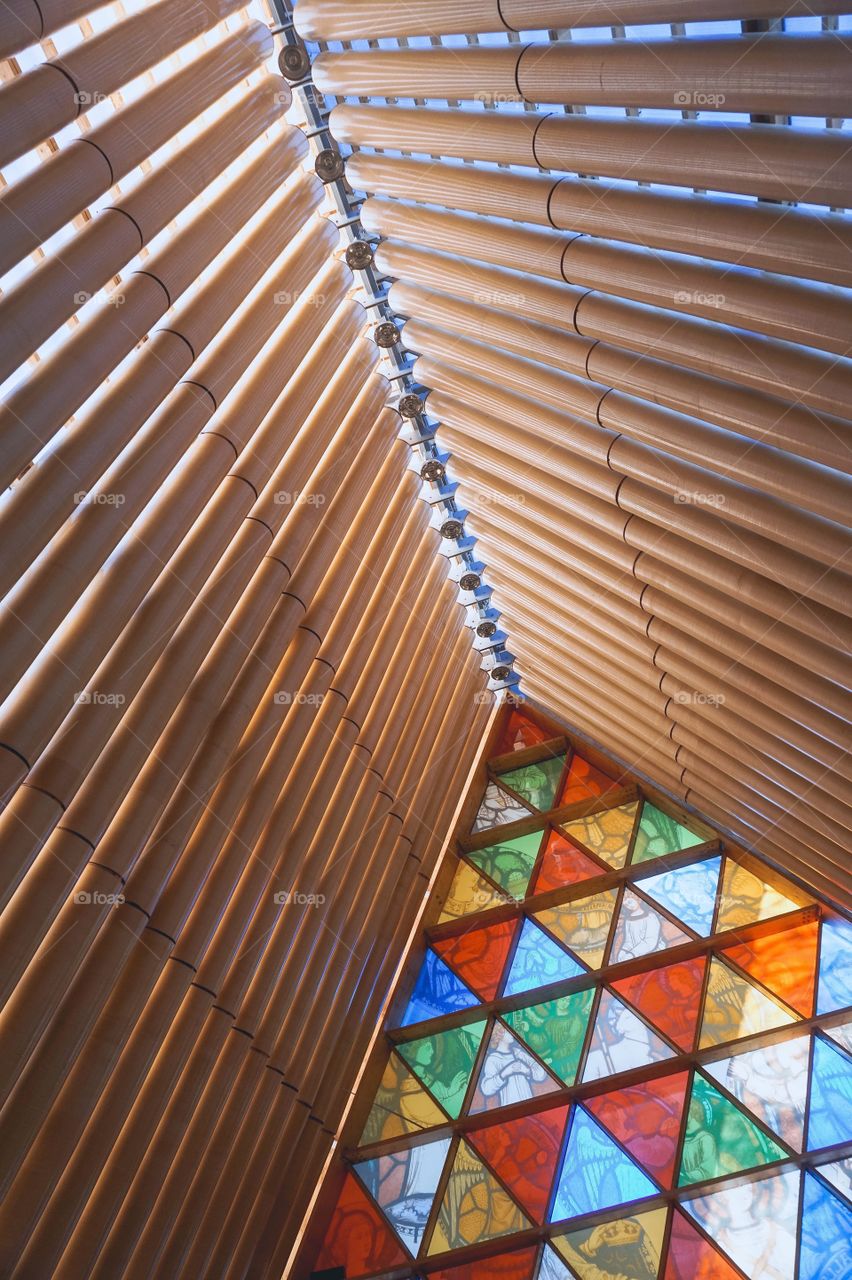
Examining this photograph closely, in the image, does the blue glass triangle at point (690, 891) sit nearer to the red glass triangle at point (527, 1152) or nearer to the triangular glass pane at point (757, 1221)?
the red glass triangle at point (527, 1152)

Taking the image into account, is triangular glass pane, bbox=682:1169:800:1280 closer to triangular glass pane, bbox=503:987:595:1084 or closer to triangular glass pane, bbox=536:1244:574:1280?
triangular glass pane, bbox=536:1244:574:1280

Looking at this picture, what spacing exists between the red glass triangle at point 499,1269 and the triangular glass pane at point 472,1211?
0.86 ft

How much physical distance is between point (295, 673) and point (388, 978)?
7.50 m

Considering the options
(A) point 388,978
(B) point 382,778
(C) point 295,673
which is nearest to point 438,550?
(B) point 382,778

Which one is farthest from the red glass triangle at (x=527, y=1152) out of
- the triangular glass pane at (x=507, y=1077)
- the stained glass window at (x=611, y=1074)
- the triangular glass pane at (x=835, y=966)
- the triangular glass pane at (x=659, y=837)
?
the triangular glass pane at (x=659, y=837)

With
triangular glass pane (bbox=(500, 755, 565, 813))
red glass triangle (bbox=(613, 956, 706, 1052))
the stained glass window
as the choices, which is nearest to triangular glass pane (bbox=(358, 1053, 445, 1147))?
the stained glass window

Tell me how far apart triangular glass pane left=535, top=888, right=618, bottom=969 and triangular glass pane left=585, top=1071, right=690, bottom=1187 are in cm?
213

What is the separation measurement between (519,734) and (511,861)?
2697mm

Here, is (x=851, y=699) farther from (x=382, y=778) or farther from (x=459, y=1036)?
(x=459, y=1036)

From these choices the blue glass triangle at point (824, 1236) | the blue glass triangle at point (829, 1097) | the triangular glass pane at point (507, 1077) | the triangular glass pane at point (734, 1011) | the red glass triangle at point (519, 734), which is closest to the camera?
the blue glass triangle at point (824, 1236)

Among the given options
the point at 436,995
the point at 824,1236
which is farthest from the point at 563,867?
the point at 824,1236

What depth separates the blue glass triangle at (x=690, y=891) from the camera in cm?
1733

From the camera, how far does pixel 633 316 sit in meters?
8.46

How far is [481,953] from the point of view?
1827 cm
